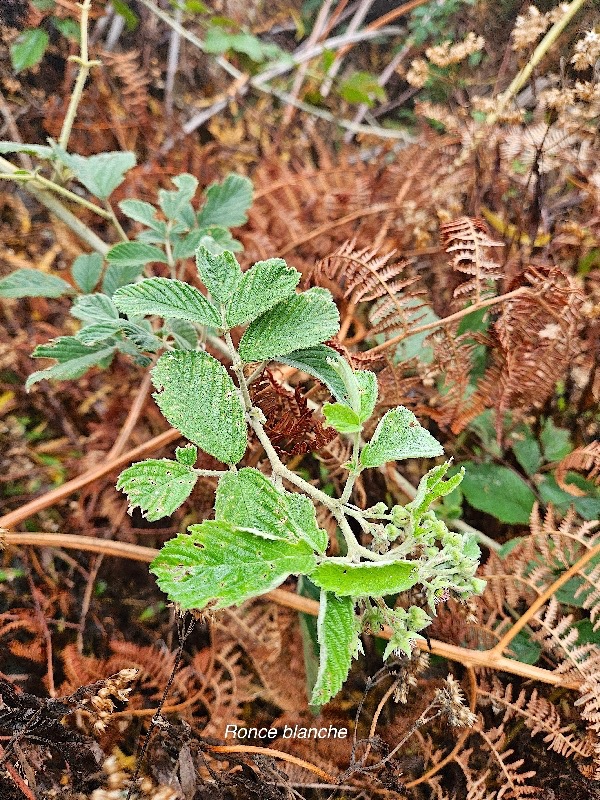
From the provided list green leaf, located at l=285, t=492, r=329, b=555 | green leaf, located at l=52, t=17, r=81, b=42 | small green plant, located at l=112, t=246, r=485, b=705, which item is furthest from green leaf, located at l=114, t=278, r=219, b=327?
green leaf, located at l=52, t=17, r=81, b=42

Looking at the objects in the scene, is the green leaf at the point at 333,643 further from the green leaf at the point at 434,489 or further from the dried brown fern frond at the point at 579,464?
the dried brown fern frond at the point at 579,464

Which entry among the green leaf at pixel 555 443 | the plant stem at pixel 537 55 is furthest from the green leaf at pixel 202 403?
the plant stem at pixel 537 55

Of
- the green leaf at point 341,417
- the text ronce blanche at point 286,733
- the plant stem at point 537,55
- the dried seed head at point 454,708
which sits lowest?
the text ronce blanche at point 286,733

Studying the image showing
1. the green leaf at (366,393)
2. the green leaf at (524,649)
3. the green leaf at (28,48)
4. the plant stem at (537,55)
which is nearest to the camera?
the green leaf at (366,393)

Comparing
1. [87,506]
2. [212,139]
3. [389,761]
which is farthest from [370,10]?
[389,761]

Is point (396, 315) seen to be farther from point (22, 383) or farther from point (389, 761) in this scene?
point (22, 383)

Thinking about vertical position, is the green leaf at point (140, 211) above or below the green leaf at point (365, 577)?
above

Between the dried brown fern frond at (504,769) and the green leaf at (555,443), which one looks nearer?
the dried brown fern frond at (504,769)
